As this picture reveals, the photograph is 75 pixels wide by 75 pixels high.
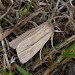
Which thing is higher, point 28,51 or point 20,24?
point 20,24

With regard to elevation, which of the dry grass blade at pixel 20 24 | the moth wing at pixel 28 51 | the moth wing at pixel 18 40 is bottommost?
the moth wing at pixel 28 51

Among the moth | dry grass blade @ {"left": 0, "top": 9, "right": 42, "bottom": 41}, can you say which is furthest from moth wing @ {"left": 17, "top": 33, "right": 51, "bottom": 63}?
dry grass blade @ {"left": 0, "top": 9, "right": 42, "bottom": 41}

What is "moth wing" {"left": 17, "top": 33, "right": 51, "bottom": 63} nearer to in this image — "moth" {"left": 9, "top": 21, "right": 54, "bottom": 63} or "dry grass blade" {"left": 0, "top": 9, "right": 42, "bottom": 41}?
"moth" {"left": 9, "top": 21, "right": 54, "bottom": 63}

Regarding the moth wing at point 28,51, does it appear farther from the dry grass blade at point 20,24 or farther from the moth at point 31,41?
the dry grass blade at point 20,24

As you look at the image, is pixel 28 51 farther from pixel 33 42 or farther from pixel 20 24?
pixel 20 24

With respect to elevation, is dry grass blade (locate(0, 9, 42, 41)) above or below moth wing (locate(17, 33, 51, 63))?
above

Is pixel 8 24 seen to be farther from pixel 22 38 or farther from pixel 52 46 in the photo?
pixel 52 46

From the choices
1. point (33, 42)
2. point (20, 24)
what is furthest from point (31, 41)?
point (20, 24)

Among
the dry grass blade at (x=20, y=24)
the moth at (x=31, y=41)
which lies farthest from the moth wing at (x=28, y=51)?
the dry grass blade at (x=20, y=24)

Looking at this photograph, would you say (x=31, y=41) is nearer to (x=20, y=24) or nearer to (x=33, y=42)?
(x=33, y=42)
